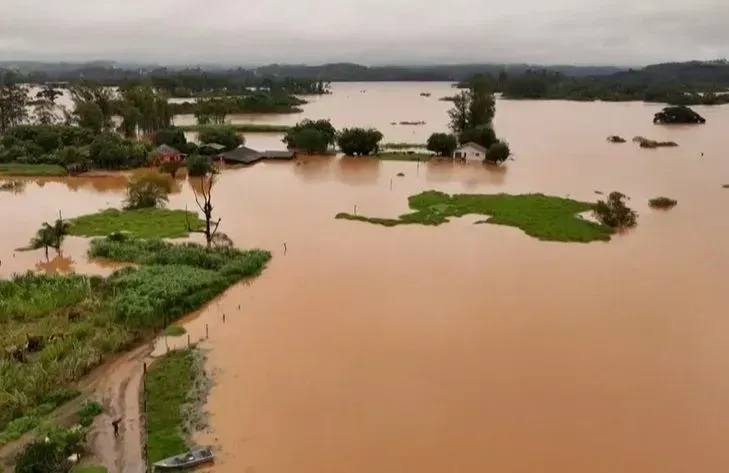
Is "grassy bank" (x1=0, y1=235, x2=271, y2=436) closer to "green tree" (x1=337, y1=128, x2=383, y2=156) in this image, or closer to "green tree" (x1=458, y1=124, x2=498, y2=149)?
"green tree" (x1=337, y1=128, x2=383, y2=156)

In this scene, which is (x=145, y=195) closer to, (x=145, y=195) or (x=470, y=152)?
(x=145, y=195)

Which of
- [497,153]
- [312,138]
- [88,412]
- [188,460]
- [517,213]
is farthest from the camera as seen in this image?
[312,138]

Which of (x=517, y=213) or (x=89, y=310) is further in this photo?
(x=517, y=213)

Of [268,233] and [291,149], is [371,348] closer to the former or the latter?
[268,233]

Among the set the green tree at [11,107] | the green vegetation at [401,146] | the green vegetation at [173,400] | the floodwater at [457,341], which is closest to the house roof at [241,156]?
the floodwater at [457,341]

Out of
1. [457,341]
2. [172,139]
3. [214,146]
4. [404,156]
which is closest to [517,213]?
[457,341]

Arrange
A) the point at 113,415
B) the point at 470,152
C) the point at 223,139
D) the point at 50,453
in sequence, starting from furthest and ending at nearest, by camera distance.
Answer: the point at 223,139 → the point at 470,152 → the point at 113,415 → the point at 50,453
